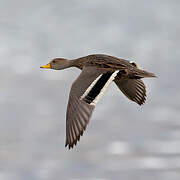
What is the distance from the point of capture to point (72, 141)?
8422 millimetres

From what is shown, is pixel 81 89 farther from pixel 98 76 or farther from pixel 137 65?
pixel 137 65

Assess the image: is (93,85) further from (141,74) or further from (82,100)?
(141,74)

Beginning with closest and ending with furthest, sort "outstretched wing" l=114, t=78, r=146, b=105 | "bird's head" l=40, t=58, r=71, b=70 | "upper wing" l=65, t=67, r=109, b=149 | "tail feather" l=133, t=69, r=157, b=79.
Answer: "upper wing" l=65, t=67, r=109, b=149, "tail feather" l=133, t=69, r=157, b=79, "outstretched wing" l=114, t=78, r=146, b=105, "bird's head" l=40, t=58, r=71, b=70

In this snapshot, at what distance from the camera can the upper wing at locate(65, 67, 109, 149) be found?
27.6 ft

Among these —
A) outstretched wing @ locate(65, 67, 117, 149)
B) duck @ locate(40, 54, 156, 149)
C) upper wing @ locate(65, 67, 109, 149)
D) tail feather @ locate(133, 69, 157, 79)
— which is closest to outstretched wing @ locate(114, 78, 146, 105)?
duck @ locate(40, 54, 156, 149)

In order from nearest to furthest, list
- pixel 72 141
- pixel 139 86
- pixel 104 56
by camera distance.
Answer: pixel 72 141 → pixel 104 56 → pixel 139 86

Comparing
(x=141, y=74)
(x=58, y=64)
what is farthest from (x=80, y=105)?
(x=58, y=64)

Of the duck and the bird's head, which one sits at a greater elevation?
the bird's head

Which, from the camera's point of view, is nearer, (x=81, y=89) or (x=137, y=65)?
(x=81, y=89)

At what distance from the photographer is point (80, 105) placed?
865 centimetres

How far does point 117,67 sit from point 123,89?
1.77 m

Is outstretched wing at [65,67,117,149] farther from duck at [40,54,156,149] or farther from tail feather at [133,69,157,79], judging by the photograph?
tail feather at [133,69,157,79]

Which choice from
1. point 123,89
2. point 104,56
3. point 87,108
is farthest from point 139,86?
point 87,108

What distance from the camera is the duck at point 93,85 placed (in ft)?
27.9
